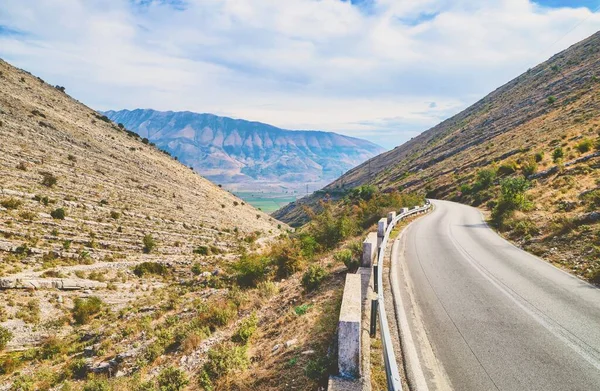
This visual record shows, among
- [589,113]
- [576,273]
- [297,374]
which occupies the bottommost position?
[576,273]

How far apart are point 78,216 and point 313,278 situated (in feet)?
82.9

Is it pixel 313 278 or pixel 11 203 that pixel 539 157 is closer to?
pixel 313 278

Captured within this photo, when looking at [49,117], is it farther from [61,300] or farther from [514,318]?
[514,318]

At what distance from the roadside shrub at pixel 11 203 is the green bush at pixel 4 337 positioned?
1252cm

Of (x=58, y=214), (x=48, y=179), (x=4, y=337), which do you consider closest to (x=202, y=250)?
(x=58, y=214)

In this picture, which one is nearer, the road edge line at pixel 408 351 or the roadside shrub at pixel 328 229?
the road edge line at pixel 408 351

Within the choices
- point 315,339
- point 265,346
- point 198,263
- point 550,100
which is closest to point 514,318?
point 315,339

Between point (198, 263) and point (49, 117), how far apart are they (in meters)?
28.3

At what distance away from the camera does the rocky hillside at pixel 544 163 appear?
43.4 ft

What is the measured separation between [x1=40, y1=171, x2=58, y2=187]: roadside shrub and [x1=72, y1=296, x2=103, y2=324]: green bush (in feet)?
46.5

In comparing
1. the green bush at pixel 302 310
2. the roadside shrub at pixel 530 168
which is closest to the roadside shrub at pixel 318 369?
the green bush at pixel 302 310

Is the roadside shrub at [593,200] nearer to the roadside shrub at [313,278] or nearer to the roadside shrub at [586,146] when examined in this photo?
the roadside shrub at [313,278]

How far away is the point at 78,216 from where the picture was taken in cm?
2581

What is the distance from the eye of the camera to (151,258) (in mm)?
26516
